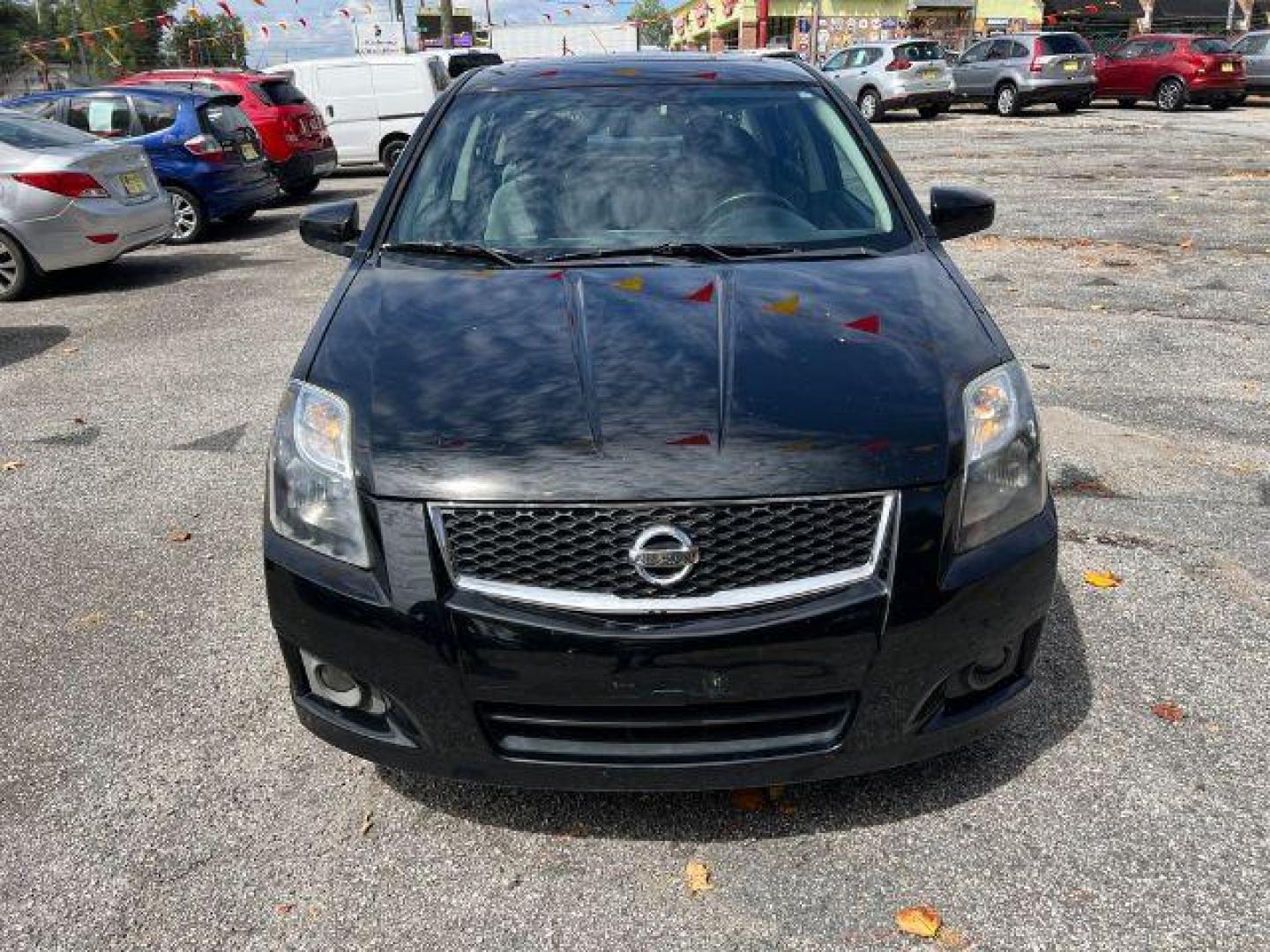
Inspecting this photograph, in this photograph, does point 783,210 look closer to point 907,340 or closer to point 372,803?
point 907,340

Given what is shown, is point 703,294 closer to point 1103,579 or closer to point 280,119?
point 1103,579

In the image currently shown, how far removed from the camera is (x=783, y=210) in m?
3.65

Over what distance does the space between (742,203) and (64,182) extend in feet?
24.8

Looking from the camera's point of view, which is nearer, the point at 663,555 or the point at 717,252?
the point at 663,555

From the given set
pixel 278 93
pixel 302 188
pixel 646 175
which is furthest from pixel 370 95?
pixel 646 175

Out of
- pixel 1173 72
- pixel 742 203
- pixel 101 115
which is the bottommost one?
pixel 1173 72

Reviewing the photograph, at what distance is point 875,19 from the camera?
57000mm

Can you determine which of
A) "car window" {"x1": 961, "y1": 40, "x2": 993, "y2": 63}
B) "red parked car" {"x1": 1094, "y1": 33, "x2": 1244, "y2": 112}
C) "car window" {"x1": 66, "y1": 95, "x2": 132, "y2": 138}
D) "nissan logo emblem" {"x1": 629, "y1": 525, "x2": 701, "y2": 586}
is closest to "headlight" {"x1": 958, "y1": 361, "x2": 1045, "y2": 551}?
"nissan logo emblem" {"x1": 629, "y1": 525, "x2": 701, "y2": 586}

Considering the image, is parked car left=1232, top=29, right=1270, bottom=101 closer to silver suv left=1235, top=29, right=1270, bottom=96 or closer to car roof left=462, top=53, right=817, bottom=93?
silver suv left=1235, top=29, right=1270, bottom=96

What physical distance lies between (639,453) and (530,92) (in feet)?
7.07

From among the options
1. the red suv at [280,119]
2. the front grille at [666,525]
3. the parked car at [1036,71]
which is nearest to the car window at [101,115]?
the red suv at [280,119]

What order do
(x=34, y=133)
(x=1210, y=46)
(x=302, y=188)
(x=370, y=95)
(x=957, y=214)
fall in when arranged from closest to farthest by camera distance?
1. (x=957, y=214)
2. (x=34, y=133)
3. (x=302, y=188)
4. (x=370, y=95)
5. (x=1210, y=46)

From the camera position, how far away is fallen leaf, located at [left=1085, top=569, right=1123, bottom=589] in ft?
12.8

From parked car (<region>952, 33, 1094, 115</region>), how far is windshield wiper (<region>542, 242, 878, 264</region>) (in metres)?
25.2
